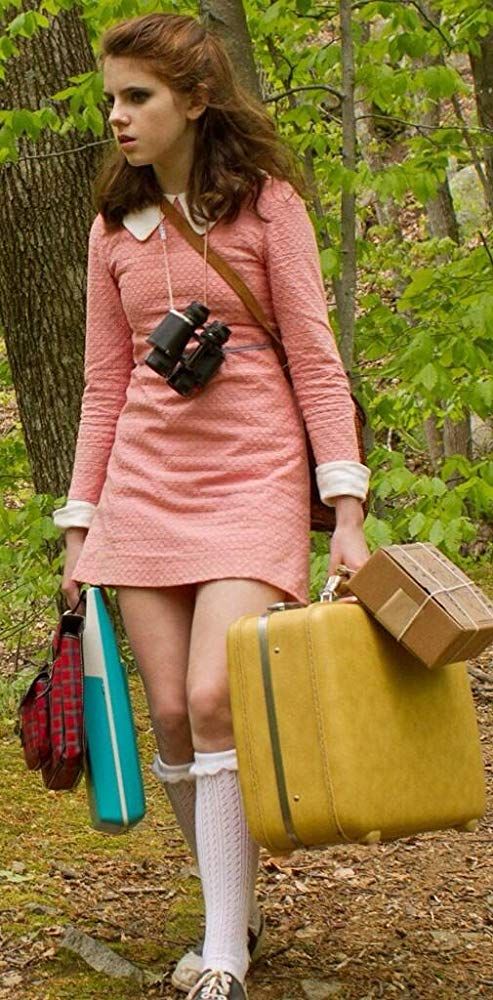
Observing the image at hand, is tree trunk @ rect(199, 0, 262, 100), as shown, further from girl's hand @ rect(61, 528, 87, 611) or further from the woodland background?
girl's hand @ rect(61, 528, 87, 611)

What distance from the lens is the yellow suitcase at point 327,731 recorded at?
262cm

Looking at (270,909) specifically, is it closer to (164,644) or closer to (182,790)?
(182,790)

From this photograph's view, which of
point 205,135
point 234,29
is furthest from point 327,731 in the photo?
point 234,29

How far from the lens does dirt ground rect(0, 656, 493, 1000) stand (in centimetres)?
332

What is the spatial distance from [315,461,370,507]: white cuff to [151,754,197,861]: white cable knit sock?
0.70m

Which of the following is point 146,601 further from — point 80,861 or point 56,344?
point 56,344

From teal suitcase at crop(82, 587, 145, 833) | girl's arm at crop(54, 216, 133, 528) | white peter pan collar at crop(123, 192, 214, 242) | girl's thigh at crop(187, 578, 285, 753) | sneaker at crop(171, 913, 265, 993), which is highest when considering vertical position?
white peter pan collar at crop(123, 192, 214, 242)

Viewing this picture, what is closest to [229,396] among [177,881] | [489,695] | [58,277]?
[177,881]

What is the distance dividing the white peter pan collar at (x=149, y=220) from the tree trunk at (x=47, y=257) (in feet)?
8.89

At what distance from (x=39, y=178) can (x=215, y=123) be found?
284 cm

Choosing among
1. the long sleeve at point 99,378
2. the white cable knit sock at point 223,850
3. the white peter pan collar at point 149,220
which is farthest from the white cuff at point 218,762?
the white peter pan collar at point 149,220

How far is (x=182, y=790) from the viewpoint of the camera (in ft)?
10.5

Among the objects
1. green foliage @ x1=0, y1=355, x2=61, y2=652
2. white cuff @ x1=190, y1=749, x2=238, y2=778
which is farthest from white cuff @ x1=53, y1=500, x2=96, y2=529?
green foliage @ x1=0, y1=355, x2=61, y2=652

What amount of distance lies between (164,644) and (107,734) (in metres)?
0.30
